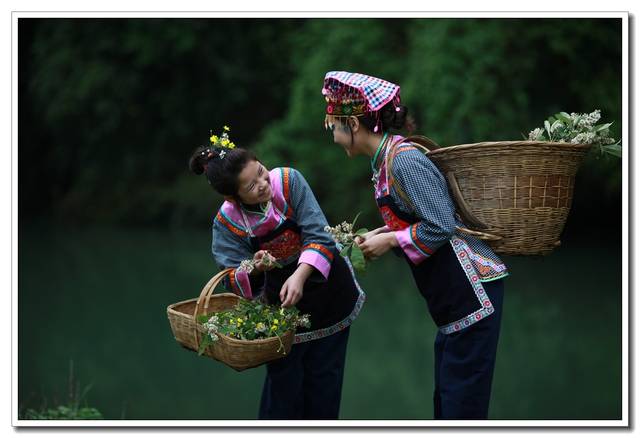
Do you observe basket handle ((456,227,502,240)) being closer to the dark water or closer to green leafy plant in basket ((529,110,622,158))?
green leafy plant in basket ((529,110,622,158))

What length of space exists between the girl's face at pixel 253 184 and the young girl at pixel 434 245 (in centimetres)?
34

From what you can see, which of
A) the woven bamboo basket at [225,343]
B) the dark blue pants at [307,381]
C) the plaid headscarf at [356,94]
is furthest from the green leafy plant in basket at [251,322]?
the plaid headscarf at [356,94]

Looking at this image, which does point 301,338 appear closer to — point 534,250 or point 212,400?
point 534,250

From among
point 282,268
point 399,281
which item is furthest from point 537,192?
point 399,281

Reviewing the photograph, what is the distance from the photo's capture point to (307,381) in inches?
119

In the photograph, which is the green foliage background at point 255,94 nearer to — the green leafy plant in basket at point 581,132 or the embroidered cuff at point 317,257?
the green leafy plant in basket at point 581,132

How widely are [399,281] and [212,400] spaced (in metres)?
4.95

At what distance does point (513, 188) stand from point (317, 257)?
730mm

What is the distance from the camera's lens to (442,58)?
11.4 meters

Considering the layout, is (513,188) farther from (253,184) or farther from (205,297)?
(205,297)

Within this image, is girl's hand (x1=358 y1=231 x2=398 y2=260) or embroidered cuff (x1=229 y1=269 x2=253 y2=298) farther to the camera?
embroidered cuff (x1=229 y1=269 x2=253 y2=298)

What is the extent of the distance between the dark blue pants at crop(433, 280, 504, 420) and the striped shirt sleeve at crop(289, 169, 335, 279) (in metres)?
0.53

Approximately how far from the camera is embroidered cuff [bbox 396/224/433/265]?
2584 mm

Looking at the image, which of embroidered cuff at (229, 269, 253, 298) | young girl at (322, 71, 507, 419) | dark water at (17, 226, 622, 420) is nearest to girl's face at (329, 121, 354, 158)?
young girl at (322, 71, 507, 419)
